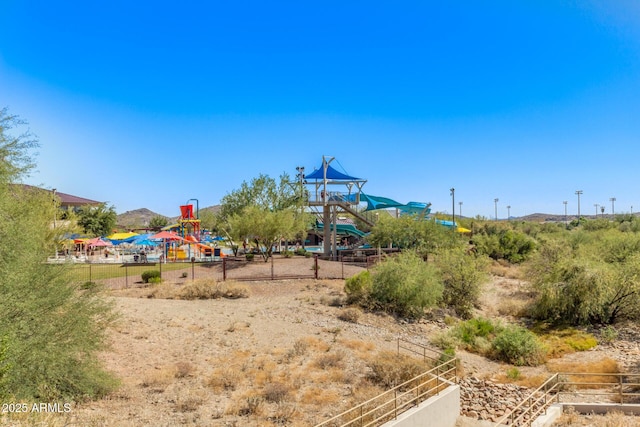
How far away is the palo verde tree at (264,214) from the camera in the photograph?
113 feet

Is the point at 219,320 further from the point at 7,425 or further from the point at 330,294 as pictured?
the point at 7,425

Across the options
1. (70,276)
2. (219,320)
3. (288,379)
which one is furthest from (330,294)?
(70,276)

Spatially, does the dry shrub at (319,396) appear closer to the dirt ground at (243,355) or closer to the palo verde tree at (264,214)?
the dirt ground at (243,355)

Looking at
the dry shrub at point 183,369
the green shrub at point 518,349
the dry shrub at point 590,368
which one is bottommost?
the dry shrub at point 590,368

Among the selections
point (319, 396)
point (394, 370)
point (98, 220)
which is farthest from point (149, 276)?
point (98, 220)

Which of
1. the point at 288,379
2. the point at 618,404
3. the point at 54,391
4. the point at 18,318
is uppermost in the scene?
the point at 18,318

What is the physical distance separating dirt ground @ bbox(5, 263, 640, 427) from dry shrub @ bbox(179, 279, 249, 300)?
601mm

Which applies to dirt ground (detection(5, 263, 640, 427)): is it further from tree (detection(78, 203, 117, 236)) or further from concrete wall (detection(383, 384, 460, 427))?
tree (detection(78, 203, 117, 236))

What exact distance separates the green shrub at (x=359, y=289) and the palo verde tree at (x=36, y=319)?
13.2 m

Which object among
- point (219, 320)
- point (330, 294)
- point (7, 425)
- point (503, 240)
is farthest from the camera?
point (503, 240)

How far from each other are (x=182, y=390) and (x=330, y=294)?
13.1 meters

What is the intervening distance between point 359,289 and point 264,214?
16.3 m

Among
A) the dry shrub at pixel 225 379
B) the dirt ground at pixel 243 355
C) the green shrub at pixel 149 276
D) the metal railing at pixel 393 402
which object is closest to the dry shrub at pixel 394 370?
the metal railing at pixel 393 402

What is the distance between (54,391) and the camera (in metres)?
8.97
